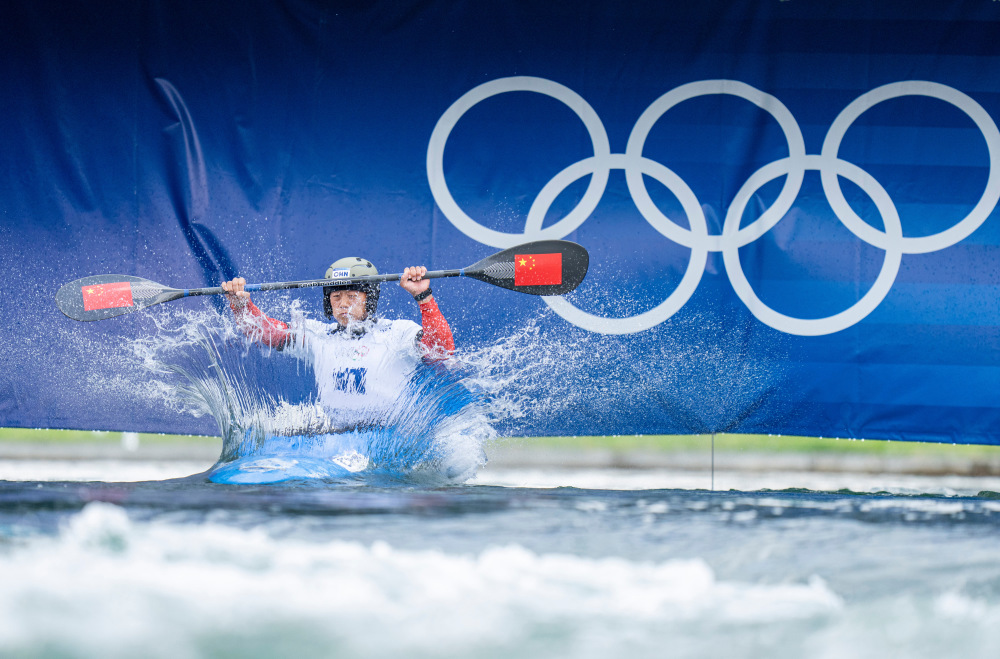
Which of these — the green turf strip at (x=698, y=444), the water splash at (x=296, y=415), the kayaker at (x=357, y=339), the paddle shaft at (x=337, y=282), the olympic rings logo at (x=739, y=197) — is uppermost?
the olympic rings logo at (x=739, y=197)

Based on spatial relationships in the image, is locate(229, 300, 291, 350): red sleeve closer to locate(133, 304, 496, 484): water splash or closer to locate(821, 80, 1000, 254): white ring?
locate(133, 304, 496, 484): water splash

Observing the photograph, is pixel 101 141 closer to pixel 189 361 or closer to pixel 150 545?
pixel 189 361

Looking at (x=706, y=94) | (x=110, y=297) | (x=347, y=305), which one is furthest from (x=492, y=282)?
(x=110, y=297)

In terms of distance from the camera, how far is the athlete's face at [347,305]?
10.6 feet

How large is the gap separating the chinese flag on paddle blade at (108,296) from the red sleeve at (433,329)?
1129mm

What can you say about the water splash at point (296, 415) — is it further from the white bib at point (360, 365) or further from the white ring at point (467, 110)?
the white ring at point (467, 110)

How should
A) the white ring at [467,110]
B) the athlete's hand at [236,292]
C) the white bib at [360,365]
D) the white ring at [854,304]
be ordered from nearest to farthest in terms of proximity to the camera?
the white bib at [360,365], the athlete's hand at [236,292], the white ring at [854,304], the white ring at [467,110]

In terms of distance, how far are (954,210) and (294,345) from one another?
2656 millimetres

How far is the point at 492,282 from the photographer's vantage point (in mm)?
3332

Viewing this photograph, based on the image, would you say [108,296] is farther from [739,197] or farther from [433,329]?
[739,197]

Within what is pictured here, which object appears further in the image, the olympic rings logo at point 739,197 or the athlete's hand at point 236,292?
the olympic rings logo at point 739,197

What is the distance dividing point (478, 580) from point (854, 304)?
2524mm

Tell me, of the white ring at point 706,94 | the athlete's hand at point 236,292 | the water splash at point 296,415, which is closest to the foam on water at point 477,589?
the water splash at point 296,415

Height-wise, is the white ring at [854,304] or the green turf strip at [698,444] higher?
the white ring at [854,304]
